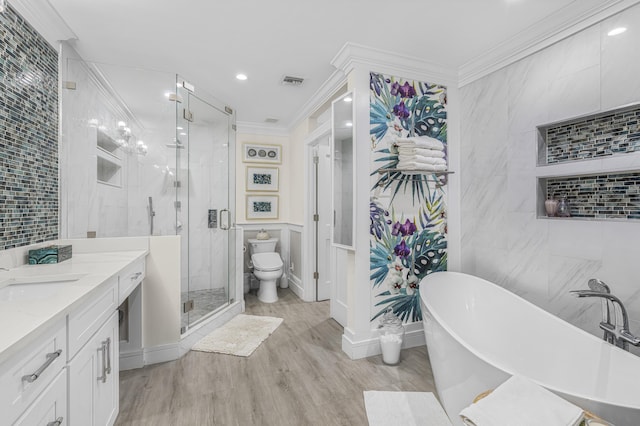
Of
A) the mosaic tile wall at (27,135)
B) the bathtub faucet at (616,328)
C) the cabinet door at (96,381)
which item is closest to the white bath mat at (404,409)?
the bathtub faucet at (616,328)

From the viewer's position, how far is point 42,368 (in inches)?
35.2

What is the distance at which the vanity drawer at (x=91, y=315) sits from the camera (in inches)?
44.5

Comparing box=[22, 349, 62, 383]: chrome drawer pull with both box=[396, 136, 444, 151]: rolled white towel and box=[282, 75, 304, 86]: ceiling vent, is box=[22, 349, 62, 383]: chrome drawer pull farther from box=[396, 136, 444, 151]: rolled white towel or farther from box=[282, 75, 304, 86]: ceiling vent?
box=[282, 75, 304, 86]: ceiling vent

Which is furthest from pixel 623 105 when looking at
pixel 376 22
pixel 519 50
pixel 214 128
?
pixel 214 128

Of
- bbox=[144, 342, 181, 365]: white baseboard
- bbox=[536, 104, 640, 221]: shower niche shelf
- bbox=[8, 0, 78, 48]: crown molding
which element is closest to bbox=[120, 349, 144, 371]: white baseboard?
bbox=[144, 342, 181, 365]: white baseboard

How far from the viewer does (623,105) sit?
69.1 inches

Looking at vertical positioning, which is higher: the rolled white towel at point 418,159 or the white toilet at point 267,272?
the rolled white towel at point 418,159

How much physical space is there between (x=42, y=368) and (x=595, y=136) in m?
2.99

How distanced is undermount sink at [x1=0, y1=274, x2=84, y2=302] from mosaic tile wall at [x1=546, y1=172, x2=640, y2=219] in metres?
2.99

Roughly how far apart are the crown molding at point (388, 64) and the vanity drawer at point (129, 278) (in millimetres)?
2231

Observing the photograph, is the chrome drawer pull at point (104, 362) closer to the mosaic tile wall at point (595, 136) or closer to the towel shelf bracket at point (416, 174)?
the towel shelf bracket at point (416, 174)

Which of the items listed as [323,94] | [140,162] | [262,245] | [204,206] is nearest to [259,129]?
[323,94]

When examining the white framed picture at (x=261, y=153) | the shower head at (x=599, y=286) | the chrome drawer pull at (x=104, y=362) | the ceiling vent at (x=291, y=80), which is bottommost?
the chrome drawer pull at (x=104, y=362)

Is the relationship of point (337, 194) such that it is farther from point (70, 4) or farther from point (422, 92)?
point (70, 4)
